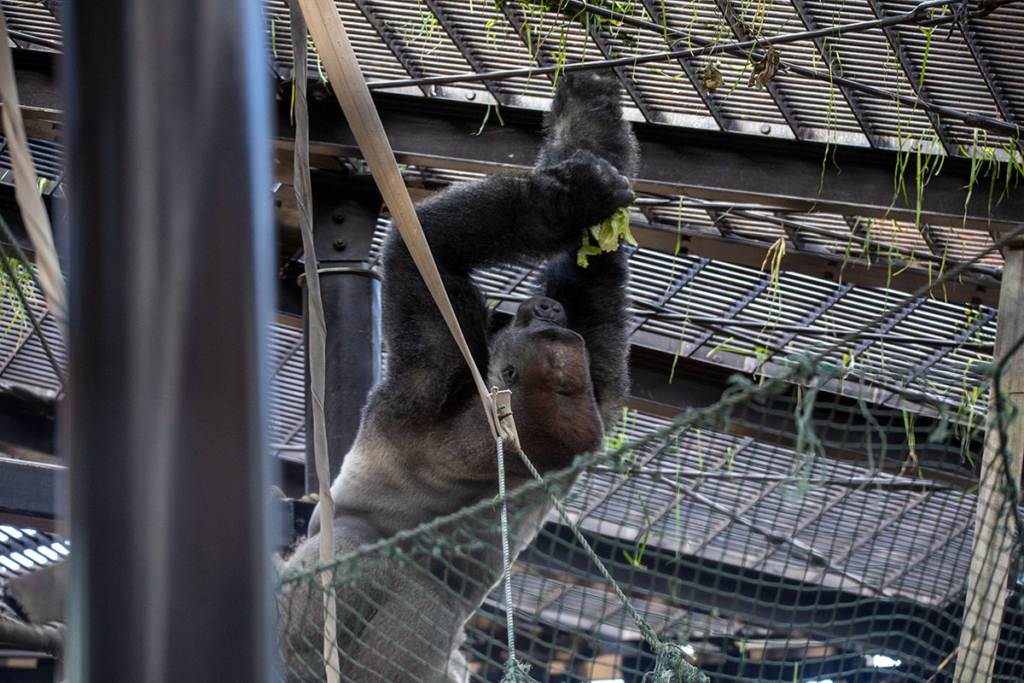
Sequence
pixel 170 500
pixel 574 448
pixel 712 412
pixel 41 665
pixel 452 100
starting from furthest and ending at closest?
1. pixel 41 665
2. pixel 452 100
3. pixel 574 448
4. pixel 712 412
5. pixel 170 500

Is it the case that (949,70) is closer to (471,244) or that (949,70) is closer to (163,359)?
(471,244)

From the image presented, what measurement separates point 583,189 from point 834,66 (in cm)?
128

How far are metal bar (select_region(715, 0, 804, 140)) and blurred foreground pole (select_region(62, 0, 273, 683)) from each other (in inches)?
107

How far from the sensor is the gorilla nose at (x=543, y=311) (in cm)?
279

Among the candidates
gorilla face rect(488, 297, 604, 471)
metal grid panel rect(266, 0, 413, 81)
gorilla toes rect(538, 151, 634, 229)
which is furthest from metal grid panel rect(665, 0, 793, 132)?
gorilla face rect(488, 297, 604, 471)

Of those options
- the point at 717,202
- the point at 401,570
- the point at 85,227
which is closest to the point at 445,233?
the point at 401,570

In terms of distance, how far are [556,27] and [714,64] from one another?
20.4 inches

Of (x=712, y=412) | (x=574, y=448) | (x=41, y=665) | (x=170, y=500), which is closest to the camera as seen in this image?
(x=170, y=500)

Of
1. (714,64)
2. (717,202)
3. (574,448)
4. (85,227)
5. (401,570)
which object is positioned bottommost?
(401,570)

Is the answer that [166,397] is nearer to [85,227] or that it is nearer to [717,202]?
[85,227]

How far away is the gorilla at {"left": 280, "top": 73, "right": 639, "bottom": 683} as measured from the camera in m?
2.72

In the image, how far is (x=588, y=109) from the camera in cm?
310

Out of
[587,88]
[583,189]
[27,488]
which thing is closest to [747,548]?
[583,189]

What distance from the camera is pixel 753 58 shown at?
341cm
